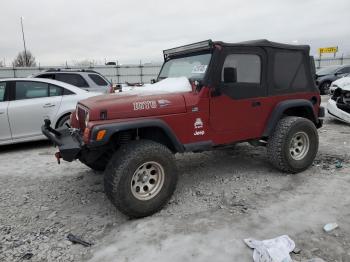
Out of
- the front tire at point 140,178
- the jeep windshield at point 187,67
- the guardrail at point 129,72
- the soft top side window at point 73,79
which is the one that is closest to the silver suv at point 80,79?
the soft top side window at point 73,79

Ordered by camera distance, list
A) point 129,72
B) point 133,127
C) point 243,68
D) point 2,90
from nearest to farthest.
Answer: point 133,127 < point 243,68 < point 2,90 < point 129,72

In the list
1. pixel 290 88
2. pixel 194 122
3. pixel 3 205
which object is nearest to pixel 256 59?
pixel 290 88

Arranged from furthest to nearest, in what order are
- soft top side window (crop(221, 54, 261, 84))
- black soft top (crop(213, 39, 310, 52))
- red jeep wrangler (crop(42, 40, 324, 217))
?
black soft top (crop(213, 39, 310, 52)) → soft top side window (crop(221, 54, 261, 84)) → red jeep wrangler (crop(42, 40, 324, 217))

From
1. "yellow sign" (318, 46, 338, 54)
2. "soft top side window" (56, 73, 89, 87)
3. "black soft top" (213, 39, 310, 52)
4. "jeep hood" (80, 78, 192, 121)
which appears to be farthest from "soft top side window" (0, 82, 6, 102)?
"yellow sign" (318, 46, 338, 54)

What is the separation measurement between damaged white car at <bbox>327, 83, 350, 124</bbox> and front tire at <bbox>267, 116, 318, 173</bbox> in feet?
12.3

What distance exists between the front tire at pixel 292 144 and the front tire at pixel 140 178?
1786 millimetres

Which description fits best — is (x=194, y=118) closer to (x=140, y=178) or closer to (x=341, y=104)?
(x=140, y=178)

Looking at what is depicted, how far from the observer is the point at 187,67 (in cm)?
487

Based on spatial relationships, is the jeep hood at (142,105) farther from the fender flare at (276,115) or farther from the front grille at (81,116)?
the fender flare at (276,115)

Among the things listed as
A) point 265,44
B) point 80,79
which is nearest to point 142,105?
point 265,44

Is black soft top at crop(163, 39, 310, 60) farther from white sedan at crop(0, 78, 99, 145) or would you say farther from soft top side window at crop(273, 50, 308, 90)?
white sedan at crop(0, 78, 99, 145)

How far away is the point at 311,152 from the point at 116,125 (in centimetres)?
327

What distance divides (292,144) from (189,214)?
86.6 inches

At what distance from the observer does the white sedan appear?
22.2 ft
